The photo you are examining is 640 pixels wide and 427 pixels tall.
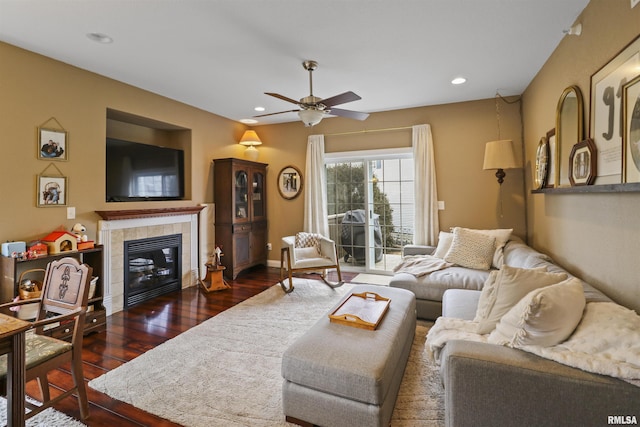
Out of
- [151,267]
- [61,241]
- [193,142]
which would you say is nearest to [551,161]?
[193,142]

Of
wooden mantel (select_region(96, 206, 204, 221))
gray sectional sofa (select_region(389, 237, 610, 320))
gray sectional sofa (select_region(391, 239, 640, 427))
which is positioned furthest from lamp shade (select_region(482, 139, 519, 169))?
wooden mantel (select_region(96, 206, 204, 221))

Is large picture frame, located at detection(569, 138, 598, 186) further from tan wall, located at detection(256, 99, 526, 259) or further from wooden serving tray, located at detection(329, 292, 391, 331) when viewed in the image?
tan wall, located at detection(256, 99, 526, 259)

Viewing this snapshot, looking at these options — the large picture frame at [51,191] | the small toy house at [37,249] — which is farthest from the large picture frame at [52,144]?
the small toy house at [37,249]

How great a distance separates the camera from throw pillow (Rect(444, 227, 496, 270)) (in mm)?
3457

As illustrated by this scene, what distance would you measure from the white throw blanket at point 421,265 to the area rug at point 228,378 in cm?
59

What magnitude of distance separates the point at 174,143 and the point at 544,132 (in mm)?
4950

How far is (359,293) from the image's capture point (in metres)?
2.71

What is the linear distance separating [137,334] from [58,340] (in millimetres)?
1264

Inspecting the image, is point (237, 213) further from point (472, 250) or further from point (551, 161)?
point (551, 161)

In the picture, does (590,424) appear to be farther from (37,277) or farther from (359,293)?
(37,277)

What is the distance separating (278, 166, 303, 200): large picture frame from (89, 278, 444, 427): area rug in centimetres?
275

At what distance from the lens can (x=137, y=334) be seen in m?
2.97

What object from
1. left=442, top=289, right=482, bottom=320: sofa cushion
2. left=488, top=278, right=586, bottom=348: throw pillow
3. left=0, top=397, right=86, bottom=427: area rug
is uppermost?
left=488, top=278, right=586, bottom=348: throw pillow

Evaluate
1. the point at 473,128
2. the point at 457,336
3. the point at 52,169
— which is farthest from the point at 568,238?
the point at 52,169
